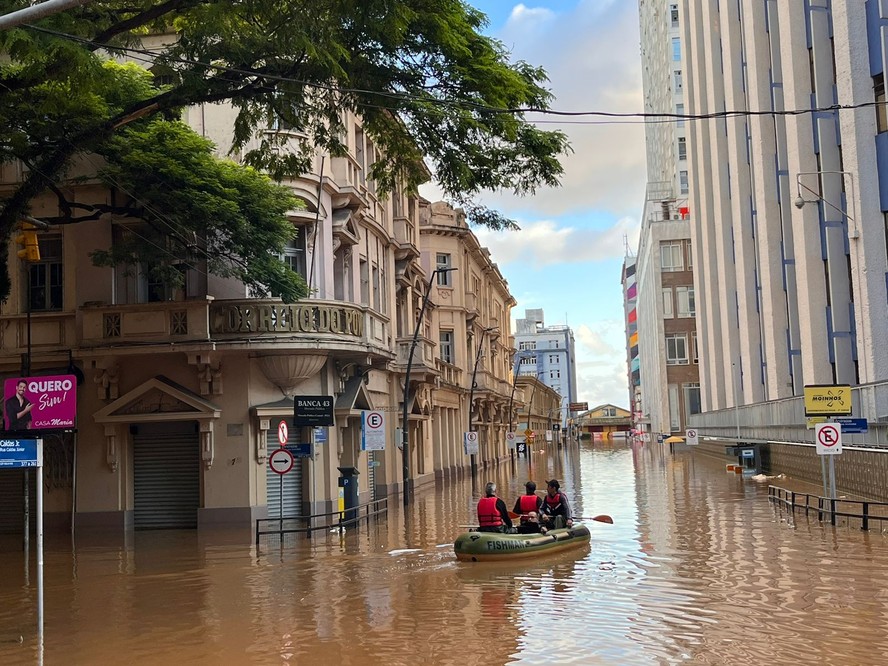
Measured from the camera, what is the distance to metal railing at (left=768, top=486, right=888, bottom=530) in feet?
70.0

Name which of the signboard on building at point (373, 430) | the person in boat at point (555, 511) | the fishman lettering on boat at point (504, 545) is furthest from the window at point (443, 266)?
the fishman lettering on boat at point (504, 545)

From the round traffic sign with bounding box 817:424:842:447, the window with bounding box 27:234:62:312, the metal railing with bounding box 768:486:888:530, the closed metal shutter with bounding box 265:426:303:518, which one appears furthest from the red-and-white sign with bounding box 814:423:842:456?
the window with bounding box 27:234:62:312

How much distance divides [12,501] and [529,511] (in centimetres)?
1537

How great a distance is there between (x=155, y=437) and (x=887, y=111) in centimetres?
Answer: 2401

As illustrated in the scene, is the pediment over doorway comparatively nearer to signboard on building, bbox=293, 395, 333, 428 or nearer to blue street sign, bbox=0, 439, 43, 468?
signboard on building, bbox=293, 395, 333, 428

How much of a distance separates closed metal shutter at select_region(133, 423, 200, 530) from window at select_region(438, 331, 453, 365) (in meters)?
29.9

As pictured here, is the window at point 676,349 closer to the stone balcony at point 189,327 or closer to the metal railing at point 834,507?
the metal railing at point 834,507

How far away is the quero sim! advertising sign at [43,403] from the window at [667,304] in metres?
103

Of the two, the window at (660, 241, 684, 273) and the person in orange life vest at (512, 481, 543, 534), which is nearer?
the person in orange life vest at (512, 481, 543, 534)

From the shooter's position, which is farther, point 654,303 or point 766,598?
point 654,303

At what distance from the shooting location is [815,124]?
126ft

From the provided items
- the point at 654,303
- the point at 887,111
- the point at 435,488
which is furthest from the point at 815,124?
the point at 654,303

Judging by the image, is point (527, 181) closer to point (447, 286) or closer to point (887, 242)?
point (887, 242)

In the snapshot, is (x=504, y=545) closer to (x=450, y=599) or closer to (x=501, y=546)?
(x=501, y=546)
